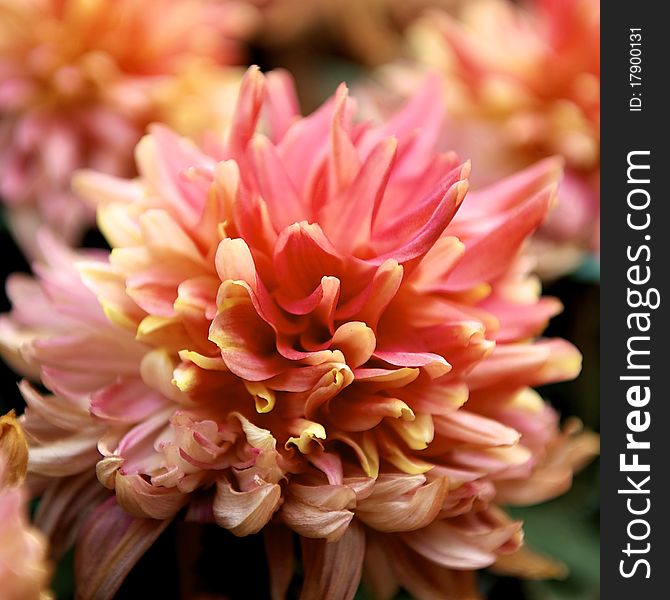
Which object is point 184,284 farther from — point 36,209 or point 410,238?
point 36,209

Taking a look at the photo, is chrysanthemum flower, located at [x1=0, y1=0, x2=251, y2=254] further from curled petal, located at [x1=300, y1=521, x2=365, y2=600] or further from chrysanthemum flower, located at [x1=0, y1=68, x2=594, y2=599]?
curled petal, located at [x1=300, y1=521, x2=365, y2=600]

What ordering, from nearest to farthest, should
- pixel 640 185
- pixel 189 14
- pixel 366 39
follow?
pixel 640 185
pixel 189 14
pixel 366 39

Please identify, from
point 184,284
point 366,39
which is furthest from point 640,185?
point 366,39

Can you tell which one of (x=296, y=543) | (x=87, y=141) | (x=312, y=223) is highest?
(x=87, y=141)

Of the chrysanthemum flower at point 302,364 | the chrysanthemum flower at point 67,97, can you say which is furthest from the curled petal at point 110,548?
the chrysanthemum flower at point 67,97

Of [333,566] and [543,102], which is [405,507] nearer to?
[333,566]

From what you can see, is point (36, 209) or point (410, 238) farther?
point (36, 209)
